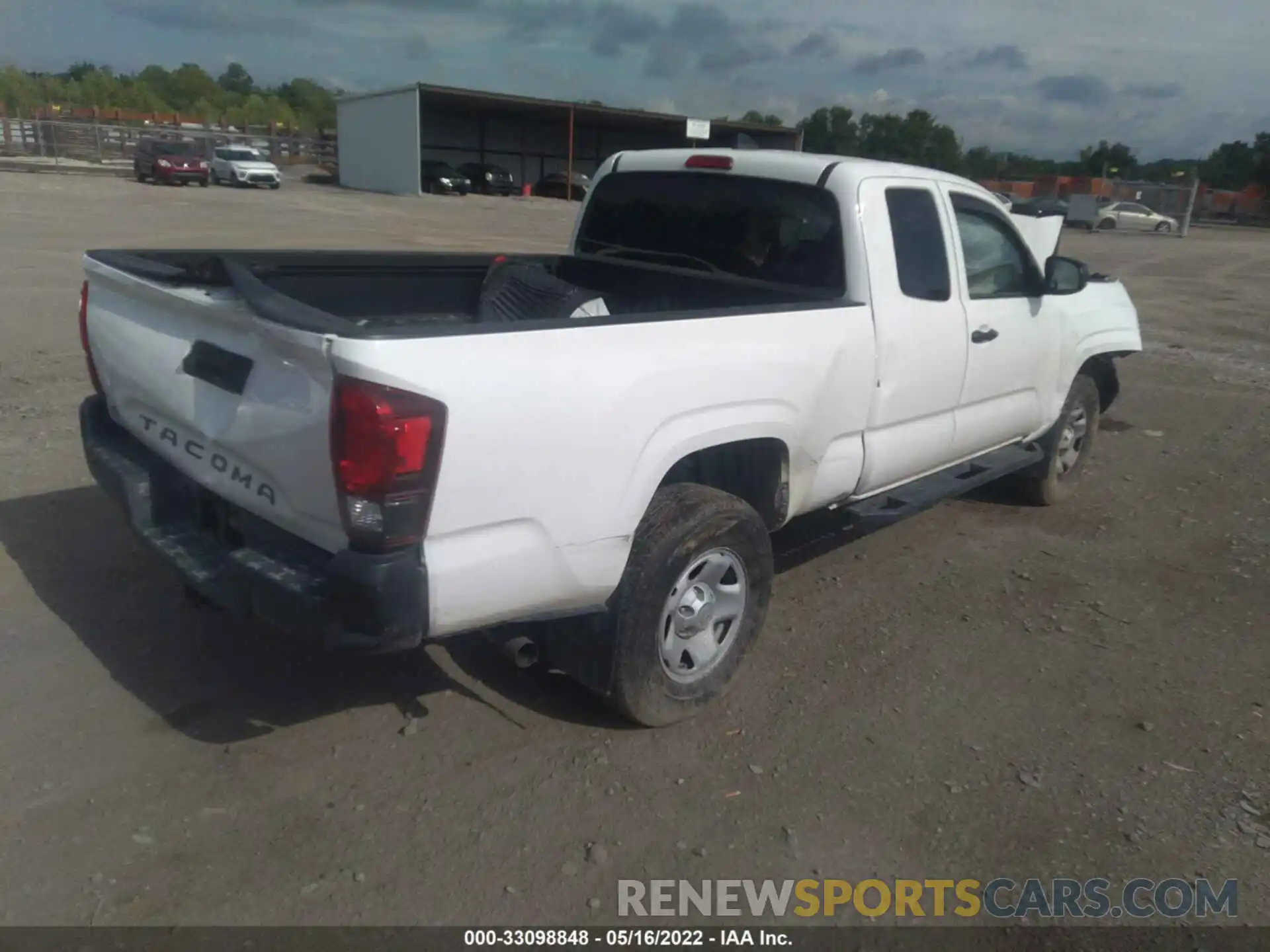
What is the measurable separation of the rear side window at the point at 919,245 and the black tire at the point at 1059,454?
74.2 inches

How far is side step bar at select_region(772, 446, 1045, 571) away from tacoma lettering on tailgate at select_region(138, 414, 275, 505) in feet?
Result: 7.14

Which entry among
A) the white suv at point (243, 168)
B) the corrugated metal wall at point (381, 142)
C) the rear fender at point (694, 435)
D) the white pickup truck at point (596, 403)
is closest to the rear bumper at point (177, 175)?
the white suv at point (243, 168)

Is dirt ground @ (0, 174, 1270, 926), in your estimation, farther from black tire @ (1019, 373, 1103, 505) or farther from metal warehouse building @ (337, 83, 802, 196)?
metal warehouse building @ (337, 83, 802, 196)

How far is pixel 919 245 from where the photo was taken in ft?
14.9

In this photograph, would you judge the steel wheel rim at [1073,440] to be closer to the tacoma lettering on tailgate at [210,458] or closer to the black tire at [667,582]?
the black tire at [667,582]

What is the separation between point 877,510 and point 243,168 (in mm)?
40216

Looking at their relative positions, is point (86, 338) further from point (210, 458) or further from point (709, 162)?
point (709, 162)

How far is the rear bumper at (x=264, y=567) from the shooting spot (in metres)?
2.74

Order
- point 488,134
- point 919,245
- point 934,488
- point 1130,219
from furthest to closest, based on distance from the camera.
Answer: point 488,134
point 1130,219
point 934,488
point 919,245

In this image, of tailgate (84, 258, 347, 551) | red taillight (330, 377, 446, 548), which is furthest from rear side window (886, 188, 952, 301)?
tailgate (84, 258, 347, 551)

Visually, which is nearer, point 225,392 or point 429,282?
point 225,392

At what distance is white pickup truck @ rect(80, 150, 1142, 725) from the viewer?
2760 millimetres

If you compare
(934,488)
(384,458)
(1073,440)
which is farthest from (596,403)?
(1073,440)

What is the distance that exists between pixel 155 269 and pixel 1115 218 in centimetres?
4742
